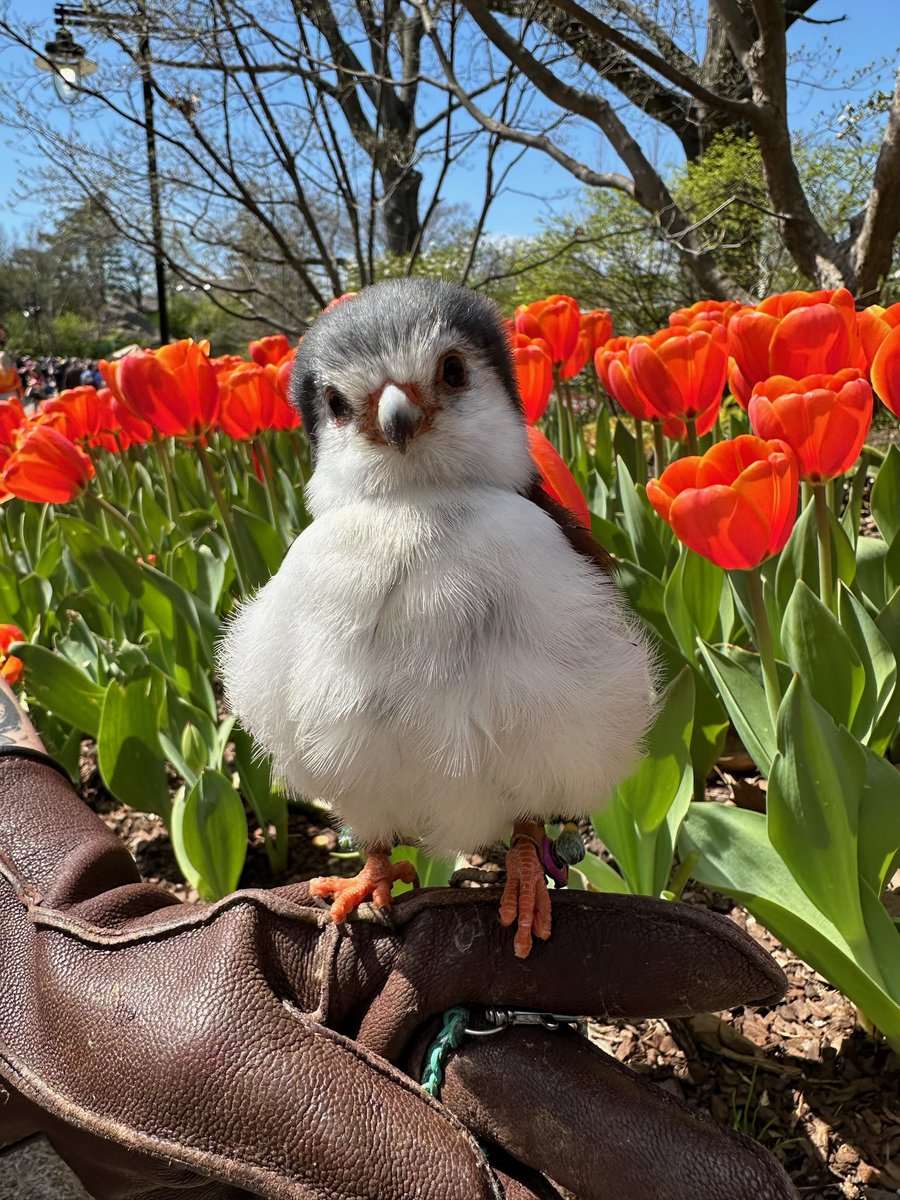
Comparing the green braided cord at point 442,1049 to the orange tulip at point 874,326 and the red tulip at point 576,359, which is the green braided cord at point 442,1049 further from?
the red tulip at point 576,359

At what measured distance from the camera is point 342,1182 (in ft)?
2.85

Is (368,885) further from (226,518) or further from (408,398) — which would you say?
(226,518)

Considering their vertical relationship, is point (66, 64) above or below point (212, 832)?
above

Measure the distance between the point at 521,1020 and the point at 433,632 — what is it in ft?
1.47

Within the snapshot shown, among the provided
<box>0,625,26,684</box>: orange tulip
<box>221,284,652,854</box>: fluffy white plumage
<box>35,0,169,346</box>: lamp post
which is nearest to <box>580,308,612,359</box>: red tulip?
<box>221,284,652,854</box>: fluffy white plumage

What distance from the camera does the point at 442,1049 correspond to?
976 mm

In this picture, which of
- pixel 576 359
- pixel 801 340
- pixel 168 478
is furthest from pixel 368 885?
pixel 168 478

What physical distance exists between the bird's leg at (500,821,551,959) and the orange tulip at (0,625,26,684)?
4.35ft

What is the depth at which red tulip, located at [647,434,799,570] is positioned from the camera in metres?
1.08

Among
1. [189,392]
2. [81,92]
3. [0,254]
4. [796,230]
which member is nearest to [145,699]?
[189,392]

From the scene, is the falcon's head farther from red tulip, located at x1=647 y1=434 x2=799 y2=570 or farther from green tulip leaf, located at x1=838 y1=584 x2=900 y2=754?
green tulip leaf, located at x1=838 y1=584 x2=900 y2=754

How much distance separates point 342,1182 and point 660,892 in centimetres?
65

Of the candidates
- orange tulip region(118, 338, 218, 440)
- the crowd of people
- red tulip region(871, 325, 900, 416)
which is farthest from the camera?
the crowd of people

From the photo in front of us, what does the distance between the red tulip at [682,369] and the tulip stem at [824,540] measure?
0.44 m
